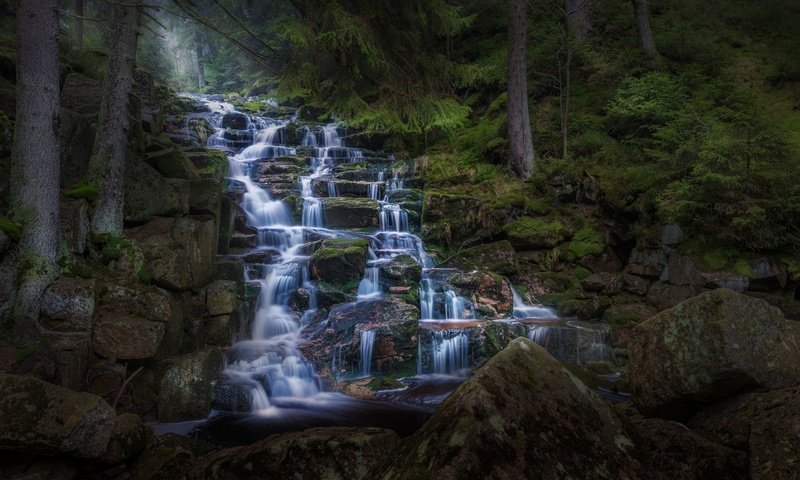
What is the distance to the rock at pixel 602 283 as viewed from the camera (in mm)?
10570

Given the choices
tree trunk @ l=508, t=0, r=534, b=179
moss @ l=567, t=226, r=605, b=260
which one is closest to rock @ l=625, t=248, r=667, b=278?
moss @ l=567, t=226, r=605, b=260

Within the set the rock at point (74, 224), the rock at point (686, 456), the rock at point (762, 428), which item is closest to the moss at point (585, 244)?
the rock at point (762, 428)

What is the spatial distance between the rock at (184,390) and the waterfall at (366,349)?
271 cm

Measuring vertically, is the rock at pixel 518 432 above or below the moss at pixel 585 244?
below

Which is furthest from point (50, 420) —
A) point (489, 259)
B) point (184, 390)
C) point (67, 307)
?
point (489, 259)

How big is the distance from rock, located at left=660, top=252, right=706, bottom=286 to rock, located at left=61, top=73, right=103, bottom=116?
42.5 ft

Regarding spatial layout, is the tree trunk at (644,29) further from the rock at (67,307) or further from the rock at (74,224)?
the rock at (67,307)

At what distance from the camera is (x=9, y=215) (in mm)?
5805

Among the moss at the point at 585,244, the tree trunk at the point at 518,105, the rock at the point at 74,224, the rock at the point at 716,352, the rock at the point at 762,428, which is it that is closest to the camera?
the rock at the point at 762,428

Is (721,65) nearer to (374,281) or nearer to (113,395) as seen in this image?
(374,281)

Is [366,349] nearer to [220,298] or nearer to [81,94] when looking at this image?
[220,298]

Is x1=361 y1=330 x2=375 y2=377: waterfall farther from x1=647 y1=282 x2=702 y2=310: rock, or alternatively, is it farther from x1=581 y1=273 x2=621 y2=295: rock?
x1=647 y1=282 x2=702 y2=310: rock

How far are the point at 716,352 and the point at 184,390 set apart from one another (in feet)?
21.3

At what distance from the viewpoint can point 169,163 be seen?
9.73m
